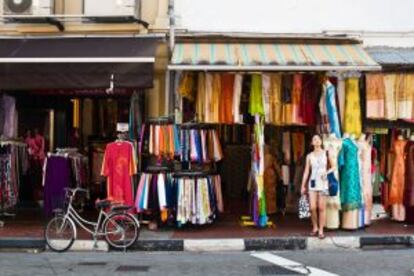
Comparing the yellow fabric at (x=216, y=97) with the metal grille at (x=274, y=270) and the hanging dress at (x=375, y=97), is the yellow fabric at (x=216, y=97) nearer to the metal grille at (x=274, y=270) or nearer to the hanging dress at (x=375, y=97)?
the hanging dress at (x=375, y=97)

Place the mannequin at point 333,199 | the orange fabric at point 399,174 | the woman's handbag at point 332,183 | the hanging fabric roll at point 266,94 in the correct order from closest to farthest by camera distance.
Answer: the woman's handbag at point 332,183 → the mannequin at point 333,199 → the hanging fabric roll at point 266,94 → the orange fabric at point 399,174

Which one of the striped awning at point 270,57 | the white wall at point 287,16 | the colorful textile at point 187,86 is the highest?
the white wall at point 287,16

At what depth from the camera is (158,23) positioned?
47.6 ft

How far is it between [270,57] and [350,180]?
2.76 meters

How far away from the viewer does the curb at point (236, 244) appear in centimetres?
1238

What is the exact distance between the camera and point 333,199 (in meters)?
13.3

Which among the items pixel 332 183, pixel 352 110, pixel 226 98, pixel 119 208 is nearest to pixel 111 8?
pixel 226 98

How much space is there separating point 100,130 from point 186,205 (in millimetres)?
4528

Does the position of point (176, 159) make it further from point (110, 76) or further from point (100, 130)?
point (100, 130)

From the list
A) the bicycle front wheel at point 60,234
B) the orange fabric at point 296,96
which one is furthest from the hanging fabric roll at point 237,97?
the bicycle front wheel at point 60,234

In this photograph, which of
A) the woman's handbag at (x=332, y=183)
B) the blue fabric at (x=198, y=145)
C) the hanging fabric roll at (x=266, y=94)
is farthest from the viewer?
the hanging fabric roll at (x=266, y=94)

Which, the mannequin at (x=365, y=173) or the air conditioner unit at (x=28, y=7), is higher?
the air conditioner unit at (x=28, y=7)

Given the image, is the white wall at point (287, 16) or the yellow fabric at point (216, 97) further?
the white wall at point (287, 16)

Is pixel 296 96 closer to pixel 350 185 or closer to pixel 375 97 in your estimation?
pixel 375 97
